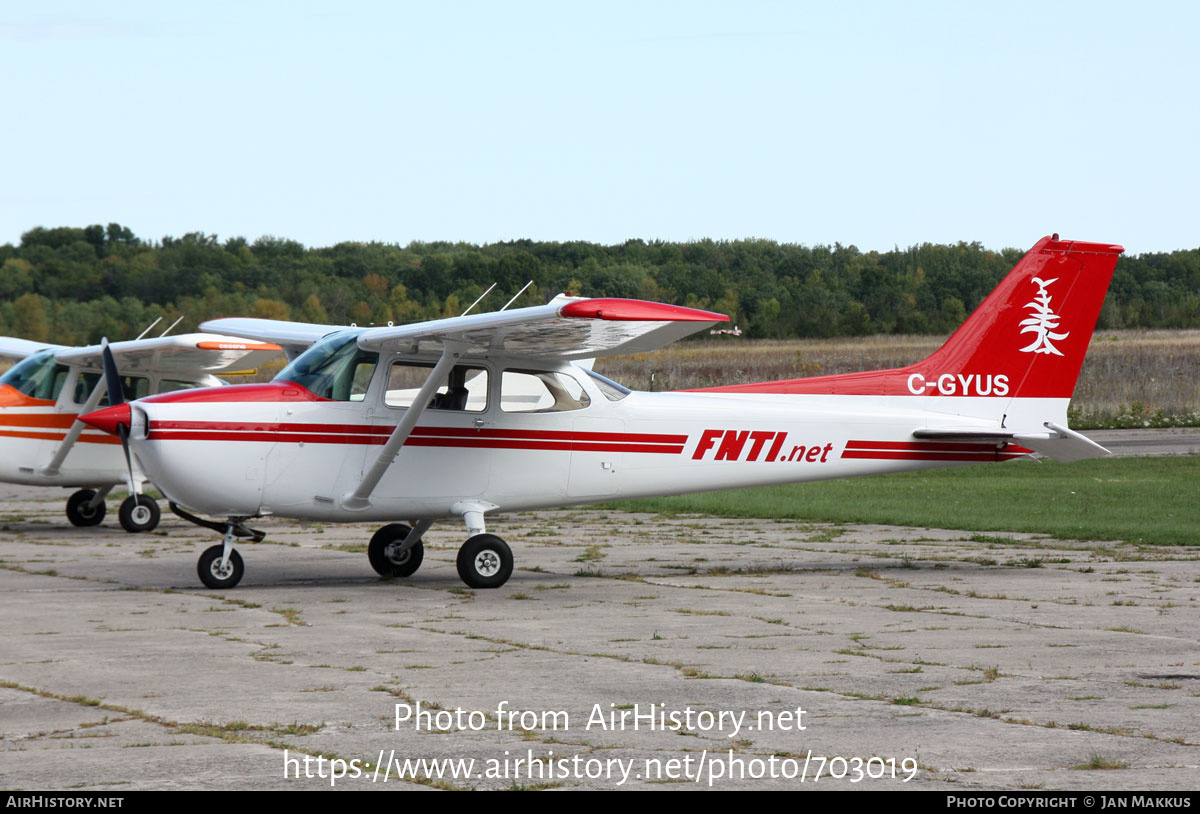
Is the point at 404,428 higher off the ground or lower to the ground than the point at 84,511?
higher

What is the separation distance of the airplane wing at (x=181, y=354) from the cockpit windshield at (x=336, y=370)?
4.73m

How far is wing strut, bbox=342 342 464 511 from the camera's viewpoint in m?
11.0

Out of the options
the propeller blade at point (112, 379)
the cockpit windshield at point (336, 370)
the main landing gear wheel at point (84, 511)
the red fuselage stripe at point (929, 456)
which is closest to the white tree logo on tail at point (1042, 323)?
the red fuselage stripe at point (929, 456)

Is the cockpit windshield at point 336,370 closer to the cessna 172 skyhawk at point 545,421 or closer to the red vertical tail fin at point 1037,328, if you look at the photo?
the cessna 172 skyhawk at point 545,421

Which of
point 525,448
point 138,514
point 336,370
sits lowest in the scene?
point 138,514

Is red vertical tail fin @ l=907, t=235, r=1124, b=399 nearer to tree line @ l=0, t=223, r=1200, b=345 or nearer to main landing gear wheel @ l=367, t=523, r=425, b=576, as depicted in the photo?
main landing gear wheel @ l=367, t=523, r=425, b=576

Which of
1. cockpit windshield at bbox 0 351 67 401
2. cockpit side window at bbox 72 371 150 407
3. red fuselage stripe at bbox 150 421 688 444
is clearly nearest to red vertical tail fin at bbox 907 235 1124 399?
red fuselage stripe at bbox 150 421 688 444

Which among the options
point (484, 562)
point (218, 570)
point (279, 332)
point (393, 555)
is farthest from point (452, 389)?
point (279, 332)

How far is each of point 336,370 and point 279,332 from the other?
5.97 metres

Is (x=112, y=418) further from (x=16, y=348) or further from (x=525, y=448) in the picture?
(x=16, y=348)

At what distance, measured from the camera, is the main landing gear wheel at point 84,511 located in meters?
17.8

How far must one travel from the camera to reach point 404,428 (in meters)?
11.1

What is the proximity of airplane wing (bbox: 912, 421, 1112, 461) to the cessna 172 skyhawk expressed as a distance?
2 cm
